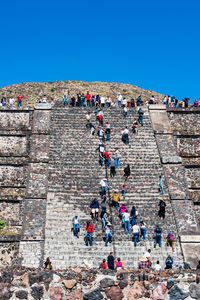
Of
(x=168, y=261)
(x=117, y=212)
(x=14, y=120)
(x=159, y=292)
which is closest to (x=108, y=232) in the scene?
(x=117, y=212)

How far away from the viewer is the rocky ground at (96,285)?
24.4 feet

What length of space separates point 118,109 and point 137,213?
35.1ft

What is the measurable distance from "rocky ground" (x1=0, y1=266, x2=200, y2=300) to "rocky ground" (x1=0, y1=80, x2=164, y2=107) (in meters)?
34.6

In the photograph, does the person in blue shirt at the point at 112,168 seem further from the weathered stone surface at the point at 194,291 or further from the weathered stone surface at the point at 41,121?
the weathered stone surface at the point at 194,291

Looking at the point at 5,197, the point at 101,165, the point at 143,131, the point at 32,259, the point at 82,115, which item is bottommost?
the point at 32,259

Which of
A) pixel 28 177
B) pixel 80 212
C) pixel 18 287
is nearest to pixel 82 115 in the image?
pixel 28 177

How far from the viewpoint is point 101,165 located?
21750mm

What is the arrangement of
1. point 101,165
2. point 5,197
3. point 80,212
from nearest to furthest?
point 80,212, point 5,197, point 101,165

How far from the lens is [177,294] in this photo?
291 inches

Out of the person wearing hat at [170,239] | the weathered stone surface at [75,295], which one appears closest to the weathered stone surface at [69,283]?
the weathered stone surface at [75,295]

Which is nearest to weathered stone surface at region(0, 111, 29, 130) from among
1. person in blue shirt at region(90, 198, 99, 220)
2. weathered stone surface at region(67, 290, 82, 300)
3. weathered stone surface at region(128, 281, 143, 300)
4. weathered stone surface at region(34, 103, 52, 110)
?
weathered stone surface at region(34, 103, 52, 110)

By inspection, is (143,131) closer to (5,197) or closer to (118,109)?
(118,109)

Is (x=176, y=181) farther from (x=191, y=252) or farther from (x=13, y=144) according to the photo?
(x=13, y=144)

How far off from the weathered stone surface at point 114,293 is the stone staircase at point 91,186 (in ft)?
28.6
